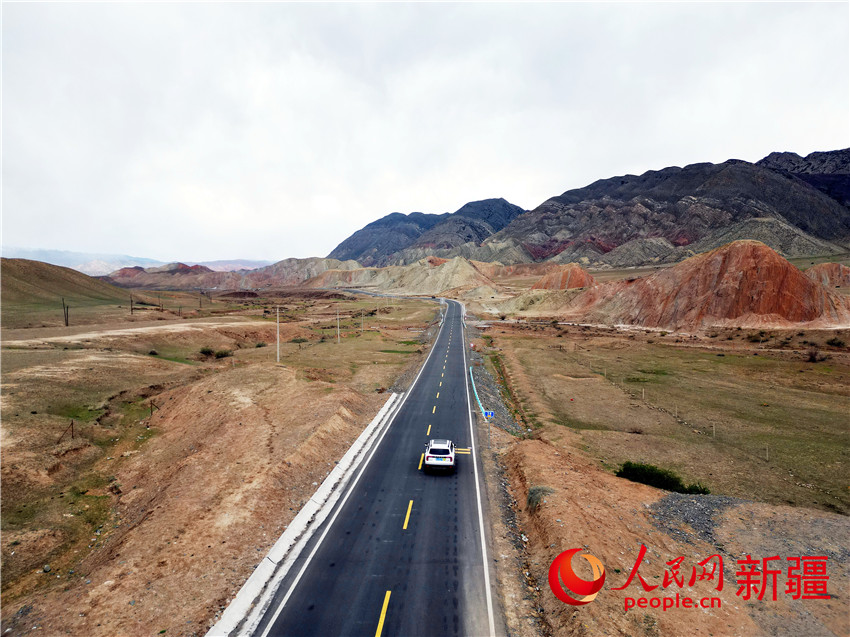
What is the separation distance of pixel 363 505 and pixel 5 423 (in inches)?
853

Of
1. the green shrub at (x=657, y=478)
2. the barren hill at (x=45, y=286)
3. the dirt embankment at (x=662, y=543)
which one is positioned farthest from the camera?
the barren hill at (x=45, y=286)

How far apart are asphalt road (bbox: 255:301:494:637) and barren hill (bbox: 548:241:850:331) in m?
72.0

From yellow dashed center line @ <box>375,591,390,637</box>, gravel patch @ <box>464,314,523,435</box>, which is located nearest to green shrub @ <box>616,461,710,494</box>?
gravel patch @ <box>464,314,523,435</box>

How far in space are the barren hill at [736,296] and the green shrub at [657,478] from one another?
63.8m

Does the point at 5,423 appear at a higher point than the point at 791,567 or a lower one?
higher

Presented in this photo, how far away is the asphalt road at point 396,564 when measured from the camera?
35.0 ft

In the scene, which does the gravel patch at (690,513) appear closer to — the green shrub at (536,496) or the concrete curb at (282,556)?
the green shrub at (536,496)

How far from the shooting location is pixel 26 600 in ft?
39.0

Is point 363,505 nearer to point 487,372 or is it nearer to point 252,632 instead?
point 252,632

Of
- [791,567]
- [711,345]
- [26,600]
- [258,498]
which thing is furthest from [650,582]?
[711,345]

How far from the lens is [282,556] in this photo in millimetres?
13227

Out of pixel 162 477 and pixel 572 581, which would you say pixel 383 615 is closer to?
pixel 572 581

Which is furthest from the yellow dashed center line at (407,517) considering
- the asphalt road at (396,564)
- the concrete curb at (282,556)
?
the concrete curb at (282,556)

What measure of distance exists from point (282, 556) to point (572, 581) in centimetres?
940
